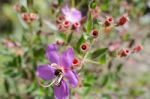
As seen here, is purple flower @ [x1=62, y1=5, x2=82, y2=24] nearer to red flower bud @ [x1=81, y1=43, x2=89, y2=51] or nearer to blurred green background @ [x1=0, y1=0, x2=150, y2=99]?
blurred green background @ [x1=0, y1=0, x2=150, y2=99]

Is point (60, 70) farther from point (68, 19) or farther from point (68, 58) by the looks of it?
point (68, 19)

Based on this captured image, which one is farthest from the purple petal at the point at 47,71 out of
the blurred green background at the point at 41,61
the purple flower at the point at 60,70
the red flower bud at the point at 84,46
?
the blurred green background at the point at 41,61

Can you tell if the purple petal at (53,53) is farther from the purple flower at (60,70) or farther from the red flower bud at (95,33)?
the red flower bud at (95,33)

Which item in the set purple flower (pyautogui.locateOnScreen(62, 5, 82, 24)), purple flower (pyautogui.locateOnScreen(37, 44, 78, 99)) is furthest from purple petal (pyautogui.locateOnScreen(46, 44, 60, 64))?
purple flower (pyautogui.locateOnScreen(62, 5, 82, 24))

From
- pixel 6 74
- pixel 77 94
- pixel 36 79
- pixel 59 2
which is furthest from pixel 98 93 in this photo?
pixel 59 2

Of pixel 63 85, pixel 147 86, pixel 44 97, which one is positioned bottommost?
pixel 63 85

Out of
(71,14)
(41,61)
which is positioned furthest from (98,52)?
(41,61)

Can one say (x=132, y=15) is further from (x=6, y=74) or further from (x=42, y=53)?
(x=6, y=74)
